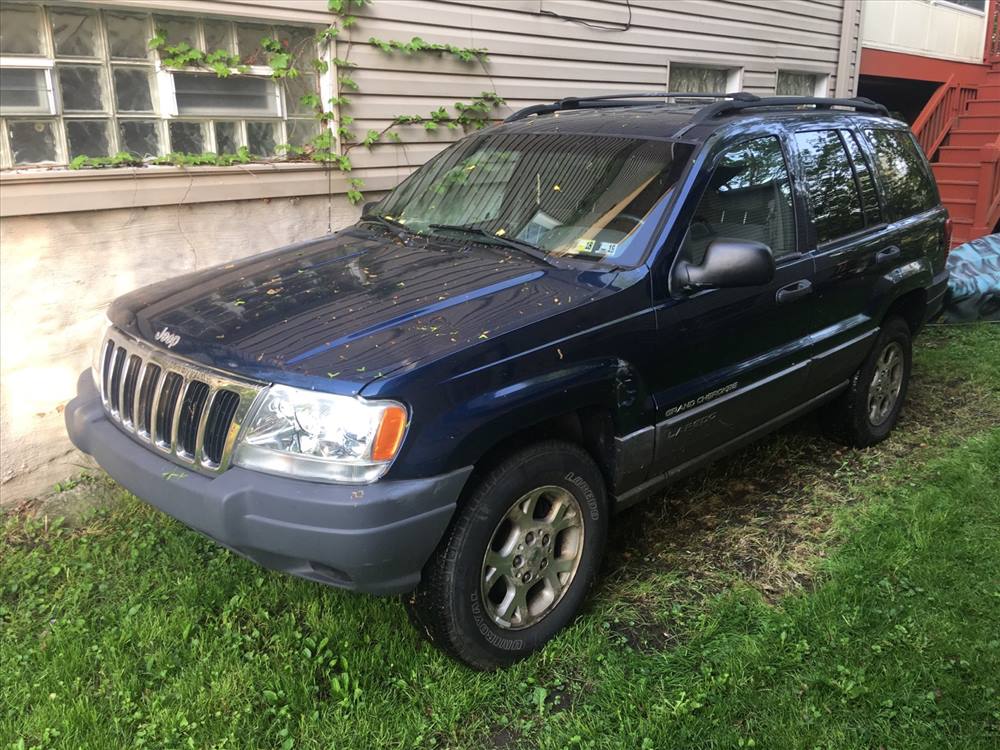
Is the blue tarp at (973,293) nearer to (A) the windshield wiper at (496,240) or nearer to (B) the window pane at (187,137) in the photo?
(A) the windshield wiper at (496,240)

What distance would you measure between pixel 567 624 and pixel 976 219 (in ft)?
31.9

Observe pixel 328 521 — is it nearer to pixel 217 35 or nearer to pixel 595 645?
pixel 595 645

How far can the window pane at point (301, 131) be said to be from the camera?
5.41m

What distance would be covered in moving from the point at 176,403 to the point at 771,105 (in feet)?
10.0

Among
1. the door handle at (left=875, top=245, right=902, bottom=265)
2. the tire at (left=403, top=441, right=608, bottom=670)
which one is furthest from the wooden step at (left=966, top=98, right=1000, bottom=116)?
the tire at (left=403, top=441, right=608, bottom=670)

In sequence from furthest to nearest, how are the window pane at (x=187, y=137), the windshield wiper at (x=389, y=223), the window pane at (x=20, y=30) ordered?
the window pane at (x=187, y=137), the window pane at (x=20, y=30), the windshield wiper at (x=389, y=223)

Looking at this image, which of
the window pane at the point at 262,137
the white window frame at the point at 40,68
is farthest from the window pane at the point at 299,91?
the white window frame at the point at 40,68

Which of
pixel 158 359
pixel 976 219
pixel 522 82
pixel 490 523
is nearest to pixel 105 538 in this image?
pixel 158 359

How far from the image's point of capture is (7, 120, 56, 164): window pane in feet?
14.1

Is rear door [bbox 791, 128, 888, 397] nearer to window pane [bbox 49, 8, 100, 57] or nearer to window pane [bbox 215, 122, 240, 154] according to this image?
window pane [bbox 215, 122, 240, 154]

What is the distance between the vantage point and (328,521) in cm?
240

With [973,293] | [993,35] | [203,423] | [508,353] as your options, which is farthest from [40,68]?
[993,35]

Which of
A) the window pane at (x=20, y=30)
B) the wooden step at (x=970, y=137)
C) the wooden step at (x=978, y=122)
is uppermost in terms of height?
the window pane at (x=20, y=30)

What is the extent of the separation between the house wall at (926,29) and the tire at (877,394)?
7743mm
